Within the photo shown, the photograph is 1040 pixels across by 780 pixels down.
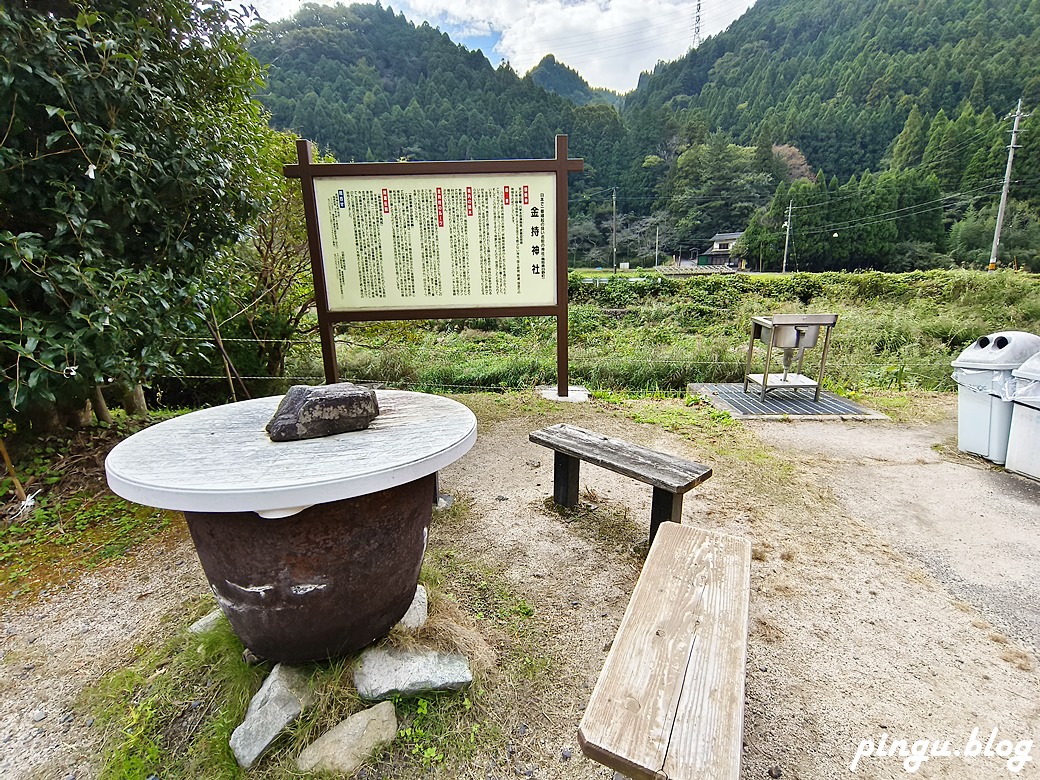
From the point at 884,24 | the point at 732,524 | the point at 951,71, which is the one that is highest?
the point at 884,24

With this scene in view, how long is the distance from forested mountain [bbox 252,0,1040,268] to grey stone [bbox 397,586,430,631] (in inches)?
1251

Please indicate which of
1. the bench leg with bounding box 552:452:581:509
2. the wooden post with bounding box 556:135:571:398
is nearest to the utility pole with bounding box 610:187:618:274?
the wooden post with bounding box 556:135:571:398

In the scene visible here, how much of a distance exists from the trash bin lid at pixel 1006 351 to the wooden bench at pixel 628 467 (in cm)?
279

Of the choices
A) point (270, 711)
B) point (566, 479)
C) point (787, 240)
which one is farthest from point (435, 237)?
point (787, 240)

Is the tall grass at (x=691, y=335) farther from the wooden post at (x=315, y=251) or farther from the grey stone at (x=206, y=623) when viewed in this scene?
the grey stone at (x=206, y=623)

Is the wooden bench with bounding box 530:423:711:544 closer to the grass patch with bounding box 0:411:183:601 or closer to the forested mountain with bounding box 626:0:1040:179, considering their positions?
the grass patch with bounding box 0:411:183:601

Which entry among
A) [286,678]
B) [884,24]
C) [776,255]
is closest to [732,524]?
[286,678]

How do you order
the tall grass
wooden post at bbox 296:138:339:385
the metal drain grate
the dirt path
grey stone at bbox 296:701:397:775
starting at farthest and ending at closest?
the tall grass, the metal drain grate, wooden post at bbox 296:138:339:385, the dirt path, grey stone at bbox 296:701:397:775

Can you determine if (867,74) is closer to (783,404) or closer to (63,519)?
(783,404)

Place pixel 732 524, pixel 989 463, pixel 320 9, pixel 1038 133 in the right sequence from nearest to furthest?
pixel 732 524, pixel 989 463, pixel 1038 133, pixel 320 9

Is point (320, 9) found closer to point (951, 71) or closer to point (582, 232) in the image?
point (582, 232)

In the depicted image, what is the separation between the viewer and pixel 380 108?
→ 3572 cm

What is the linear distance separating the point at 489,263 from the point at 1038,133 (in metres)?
39.5

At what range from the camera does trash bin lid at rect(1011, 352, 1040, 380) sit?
3.32 meters
